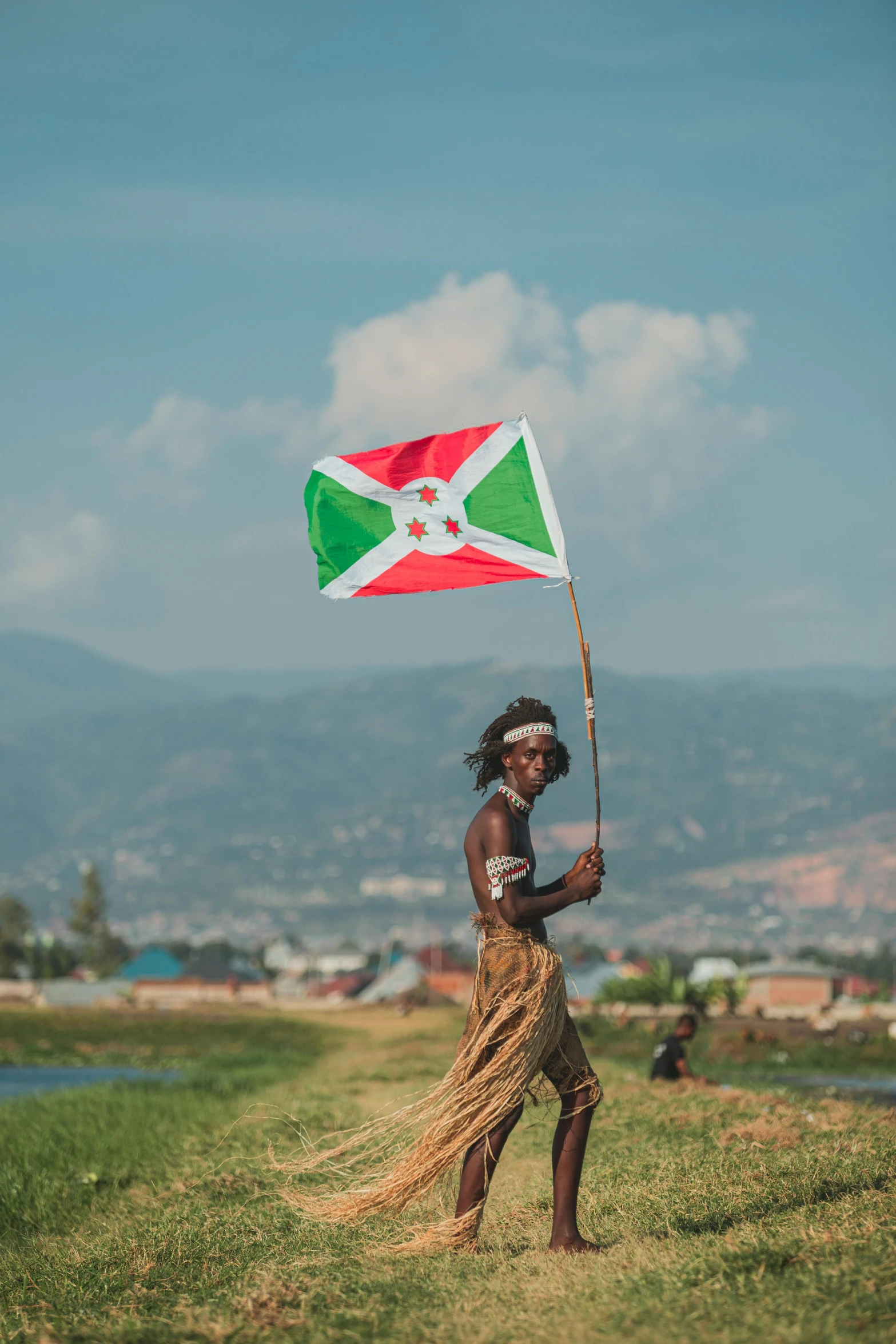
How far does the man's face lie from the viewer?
7.75 meters

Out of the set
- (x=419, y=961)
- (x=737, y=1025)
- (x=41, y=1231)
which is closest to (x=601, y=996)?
(x=737, y=1025)

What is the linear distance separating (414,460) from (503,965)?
129 inches

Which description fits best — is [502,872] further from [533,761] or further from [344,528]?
[344,528]

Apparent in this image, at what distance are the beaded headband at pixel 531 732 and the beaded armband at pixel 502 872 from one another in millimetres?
684

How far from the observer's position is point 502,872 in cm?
745

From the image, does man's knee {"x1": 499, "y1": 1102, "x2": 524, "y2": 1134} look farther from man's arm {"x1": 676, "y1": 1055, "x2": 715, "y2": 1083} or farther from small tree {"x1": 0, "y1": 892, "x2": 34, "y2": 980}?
small tree {"x1": 0, "y1": 892, "x2": 34, "y2": 980}

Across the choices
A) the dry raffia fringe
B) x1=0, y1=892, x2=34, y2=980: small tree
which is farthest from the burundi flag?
x1=0, y1=892, x2=34, y2=980: small tree

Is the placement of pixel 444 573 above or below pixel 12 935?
above

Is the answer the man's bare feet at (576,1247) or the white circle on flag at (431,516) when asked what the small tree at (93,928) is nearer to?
the white circle on flag at (431,516)

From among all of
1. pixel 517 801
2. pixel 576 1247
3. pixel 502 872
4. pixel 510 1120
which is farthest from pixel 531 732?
pixel 576 1247

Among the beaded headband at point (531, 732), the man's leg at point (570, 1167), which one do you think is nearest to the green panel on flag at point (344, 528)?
the beaded headband at point (531, 732)

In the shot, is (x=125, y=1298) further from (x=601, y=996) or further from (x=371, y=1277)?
(x=601, y=996)

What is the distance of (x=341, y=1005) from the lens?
301 ft

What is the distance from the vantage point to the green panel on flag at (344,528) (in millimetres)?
9109
